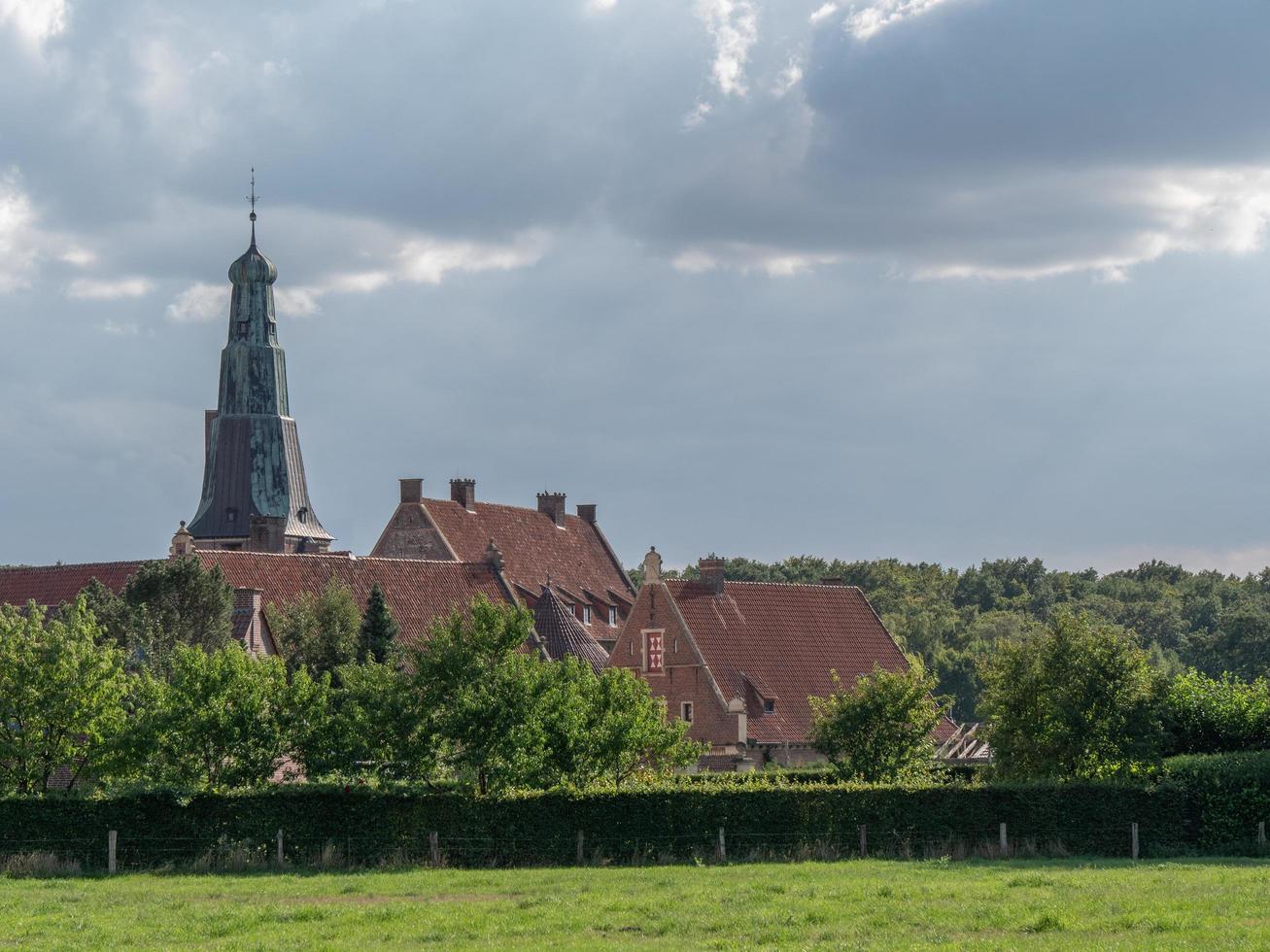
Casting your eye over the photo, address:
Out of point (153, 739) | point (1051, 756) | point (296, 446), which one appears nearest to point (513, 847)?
point (153, 739)

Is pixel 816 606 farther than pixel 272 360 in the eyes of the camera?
No

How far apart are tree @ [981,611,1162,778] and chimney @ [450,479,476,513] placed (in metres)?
52.2

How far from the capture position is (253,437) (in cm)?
11600

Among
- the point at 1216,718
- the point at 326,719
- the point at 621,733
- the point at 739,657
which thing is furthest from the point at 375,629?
the point at 1216,718

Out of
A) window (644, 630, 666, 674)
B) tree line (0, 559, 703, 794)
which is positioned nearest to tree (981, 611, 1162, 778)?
tree line (0, 559, 703, 794)

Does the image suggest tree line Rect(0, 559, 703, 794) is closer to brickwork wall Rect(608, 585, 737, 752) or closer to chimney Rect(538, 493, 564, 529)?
brickwork wall Rect(608, 585, 737, 752)

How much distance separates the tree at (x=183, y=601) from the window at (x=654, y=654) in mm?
15828

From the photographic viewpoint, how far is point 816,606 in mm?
83438

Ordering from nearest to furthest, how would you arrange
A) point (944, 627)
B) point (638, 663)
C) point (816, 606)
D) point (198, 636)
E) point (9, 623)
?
point (9, 623), point (198, 636), point (638, 663), point (816, 606), point (944, 627)

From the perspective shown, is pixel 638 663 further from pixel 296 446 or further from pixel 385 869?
pixel 296 446

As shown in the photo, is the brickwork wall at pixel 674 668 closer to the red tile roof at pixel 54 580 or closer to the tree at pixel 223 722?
the red tile roof at pixel 54 580

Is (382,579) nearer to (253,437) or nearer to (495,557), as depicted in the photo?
(495,557)

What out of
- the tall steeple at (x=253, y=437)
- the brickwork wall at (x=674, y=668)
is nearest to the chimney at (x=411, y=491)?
the tall steeple at (x=253, y=437)

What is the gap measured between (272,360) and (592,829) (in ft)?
252
